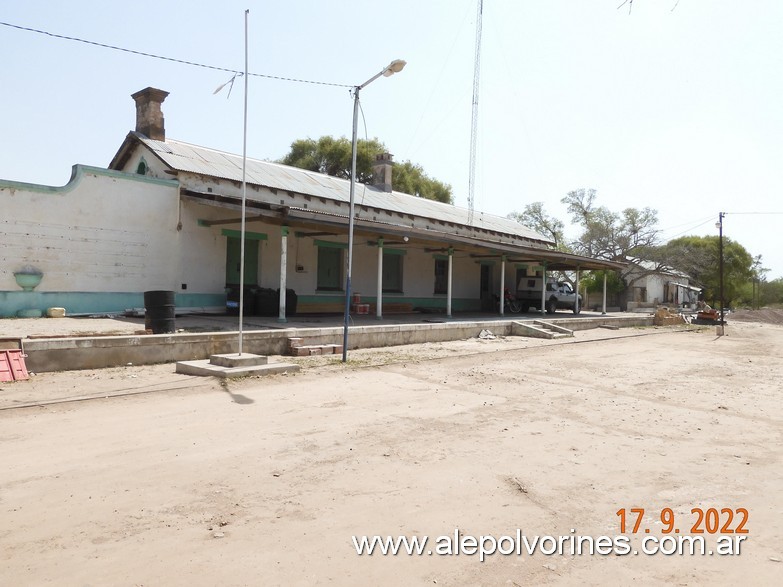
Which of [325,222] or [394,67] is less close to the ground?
[394,67]

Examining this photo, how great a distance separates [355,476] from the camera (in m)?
4.42

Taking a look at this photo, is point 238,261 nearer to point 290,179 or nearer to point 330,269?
point 330,269

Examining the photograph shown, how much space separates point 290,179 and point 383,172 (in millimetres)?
7025

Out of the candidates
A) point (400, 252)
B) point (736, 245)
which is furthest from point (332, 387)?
point (736, 245)

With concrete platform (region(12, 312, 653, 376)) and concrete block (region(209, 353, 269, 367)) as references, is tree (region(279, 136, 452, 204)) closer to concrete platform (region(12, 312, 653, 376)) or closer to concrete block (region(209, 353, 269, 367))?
concrete platform (region(12, 312, 653, 376))

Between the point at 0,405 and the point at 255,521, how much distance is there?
4650 mm

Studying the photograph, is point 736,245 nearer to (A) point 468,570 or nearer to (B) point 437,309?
(B) point 437,309

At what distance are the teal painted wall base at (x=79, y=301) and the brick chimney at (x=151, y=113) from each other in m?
5.63

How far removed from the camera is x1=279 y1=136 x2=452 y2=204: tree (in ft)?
131

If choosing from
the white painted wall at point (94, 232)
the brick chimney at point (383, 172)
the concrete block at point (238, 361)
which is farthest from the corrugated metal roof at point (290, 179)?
the concrete block at point (238, 361)

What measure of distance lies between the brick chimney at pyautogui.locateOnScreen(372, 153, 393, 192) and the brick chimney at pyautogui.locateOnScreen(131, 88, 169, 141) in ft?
35.4

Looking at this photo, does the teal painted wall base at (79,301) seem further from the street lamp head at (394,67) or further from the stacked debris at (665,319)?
the stacked debris at (665,319)

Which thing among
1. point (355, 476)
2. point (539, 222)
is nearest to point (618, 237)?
point (539, 222)

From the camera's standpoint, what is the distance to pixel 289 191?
60.9 ft
